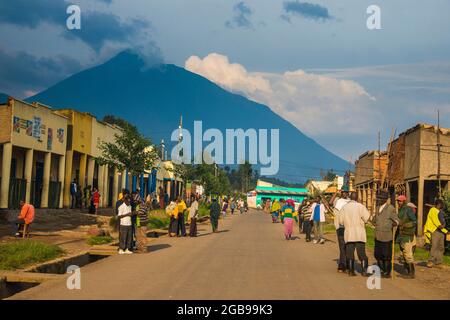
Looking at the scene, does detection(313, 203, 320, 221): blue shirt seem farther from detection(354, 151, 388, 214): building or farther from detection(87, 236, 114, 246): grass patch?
detection(354, 151, 388, 214): building

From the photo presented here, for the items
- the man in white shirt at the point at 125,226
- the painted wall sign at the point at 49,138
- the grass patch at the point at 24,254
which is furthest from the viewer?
the painted wall sign at the point at 49,138

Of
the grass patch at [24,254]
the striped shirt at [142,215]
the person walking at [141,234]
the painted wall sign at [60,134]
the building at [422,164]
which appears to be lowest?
the grass patch at [24,254]

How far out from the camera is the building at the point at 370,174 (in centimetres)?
3769

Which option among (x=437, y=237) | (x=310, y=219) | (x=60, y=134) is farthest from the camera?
(x=60, y=134)

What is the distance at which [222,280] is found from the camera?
40.4 feet

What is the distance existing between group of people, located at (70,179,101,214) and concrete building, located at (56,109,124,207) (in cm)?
36

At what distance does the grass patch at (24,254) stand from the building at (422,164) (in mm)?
15335

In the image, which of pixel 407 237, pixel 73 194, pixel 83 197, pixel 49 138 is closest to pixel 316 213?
pixel 407 237

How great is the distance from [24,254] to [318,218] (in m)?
12.3

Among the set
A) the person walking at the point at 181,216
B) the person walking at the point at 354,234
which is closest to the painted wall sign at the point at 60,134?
the person walking at the point at 181,216

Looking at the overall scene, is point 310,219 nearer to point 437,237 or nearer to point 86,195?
point 437,237

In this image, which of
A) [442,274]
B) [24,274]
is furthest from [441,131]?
[24,274]

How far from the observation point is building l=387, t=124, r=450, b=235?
90.3ft

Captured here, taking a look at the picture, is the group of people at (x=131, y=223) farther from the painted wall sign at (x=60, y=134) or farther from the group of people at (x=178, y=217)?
the painted wall sign at (x=60, y=134)
